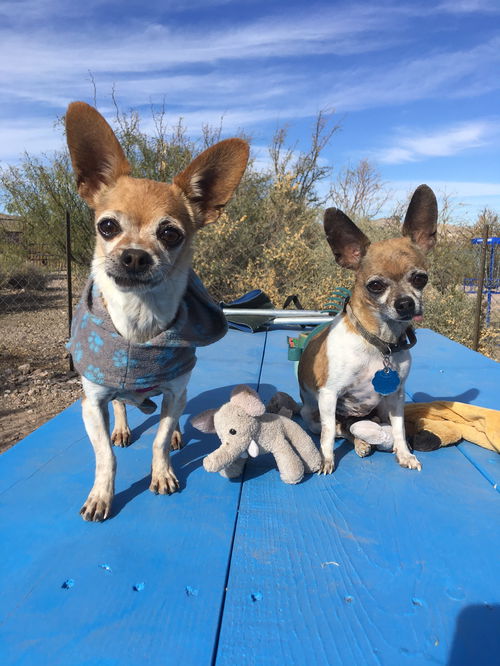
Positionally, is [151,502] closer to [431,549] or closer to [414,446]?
[431,549]

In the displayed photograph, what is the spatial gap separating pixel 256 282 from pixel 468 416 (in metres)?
6.03

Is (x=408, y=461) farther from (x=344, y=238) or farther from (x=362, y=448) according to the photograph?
(x=344, y=238)

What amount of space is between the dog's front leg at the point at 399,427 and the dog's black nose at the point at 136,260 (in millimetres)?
1249

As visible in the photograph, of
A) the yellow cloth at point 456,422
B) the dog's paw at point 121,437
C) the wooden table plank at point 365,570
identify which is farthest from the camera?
the dog's paw at point 121,437

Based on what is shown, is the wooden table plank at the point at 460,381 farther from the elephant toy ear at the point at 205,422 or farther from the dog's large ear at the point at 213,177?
the dog's large ear at the point at 213,177

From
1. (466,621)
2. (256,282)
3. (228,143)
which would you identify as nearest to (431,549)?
(466,621)

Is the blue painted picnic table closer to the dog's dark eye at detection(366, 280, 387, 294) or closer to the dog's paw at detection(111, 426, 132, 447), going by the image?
the dog's paw at detection(111, 426, 132, 447)

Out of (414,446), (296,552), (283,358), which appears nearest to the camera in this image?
(296,552)

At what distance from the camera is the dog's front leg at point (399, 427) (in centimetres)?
201

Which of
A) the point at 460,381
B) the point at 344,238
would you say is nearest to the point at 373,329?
the point at 344,238

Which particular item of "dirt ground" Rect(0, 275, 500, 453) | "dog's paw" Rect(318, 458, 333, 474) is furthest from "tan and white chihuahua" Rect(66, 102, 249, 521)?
"dirt ground" Rect(0, 275, 500, 453)

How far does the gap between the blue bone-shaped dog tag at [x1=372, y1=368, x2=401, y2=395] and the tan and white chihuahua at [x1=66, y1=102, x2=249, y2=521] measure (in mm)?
744

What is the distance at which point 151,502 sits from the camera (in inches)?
67.9

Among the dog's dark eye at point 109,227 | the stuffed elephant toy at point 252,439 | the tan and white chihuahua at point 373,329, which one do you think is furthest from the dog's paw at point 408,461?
the dog's dark eye at point 109,227
